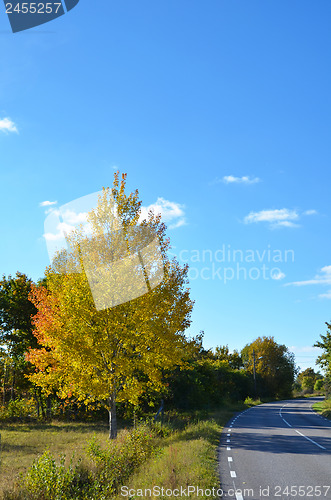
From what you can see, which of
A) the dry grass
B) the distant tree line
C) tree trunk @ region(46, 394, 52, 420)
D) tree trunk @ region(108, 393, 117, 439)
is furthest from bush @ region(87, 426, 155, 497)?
tree trunk @ region(46, 394, 52, 420)

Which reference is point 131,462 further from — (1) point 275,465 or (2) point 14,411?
(2) point 14,411

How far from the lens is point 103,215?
679 inches

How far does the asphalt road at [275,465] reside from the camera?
30.7ft

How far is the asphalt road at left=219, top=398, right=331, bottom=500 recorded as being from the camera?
9344 mm

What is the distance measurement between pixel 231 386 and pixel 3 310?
3665cm

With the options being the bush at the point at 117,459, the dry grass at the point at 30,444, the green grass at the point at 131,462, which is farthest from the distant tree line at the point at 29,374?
the bush at the point at 117,459

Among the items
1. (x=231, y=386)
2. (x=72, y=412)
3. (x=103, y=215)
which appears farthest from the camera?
(x=231, y=386)

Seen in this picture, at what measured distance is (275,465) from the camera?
12.2 metres

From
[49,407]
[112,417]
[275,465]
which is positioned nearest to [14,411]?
[49,407]

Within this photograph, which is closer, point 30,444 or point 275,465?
point 275,465

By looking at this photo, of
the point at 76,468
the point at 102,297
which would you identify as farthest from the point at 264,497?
the point at 102,297

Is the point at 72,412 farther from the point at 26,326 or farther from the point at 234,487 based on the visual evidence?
the point at 234,487

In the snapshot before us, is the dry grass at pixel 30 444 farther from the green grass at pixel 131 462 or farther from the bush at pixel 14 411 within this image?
the bush at pixel 14 411

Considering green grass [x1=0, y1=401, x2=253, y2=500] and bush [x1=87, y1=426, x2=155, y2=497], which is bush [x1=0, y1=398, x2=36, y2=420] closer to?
green grass [x1=0, y1=401, x2=253, y2=500]
